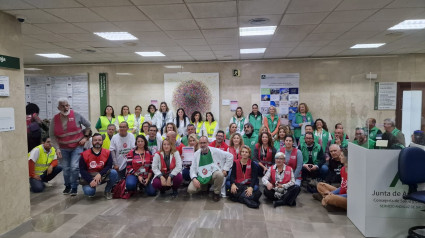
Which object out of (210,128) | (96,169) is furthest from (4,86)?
(210,128)

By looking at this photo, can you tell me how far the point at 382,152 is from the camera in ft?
9.34

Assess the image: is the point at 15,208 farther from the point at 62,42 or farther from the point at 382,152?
the point at 382,152

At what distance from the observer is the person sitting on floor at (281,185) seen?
3831 millimetres

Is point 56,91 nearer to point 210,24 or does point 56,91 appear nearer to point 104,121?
point 104,121

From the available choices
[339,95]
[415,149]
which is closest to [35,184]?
[415,149]

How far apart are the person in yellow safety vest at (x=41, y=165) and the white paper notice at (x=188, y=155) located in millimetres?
2510

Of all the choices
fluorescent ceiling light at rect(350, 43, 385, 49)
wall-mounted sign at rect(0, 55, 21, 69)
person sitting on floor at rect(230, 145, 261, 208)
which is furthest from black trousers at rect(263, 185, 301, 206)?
wall-mounted sign at rect(0, 55, 21, 69)

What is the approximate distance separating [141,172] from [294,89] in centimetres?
463

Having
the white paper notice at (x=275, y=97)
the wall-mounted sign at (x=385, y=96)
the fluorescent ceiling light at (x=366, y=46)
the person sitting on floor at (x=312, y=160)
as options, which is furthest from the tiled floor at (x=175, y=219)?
the fluorescent ceiling light at (x=366, y=46)

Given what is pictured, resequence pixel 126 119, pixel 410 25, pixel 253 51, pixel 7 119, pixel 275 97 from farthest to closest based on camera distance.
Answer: pixel 275 97 < pixel 126 119 < pixel 253 51 < pixel 410 25 < pixel 7 119

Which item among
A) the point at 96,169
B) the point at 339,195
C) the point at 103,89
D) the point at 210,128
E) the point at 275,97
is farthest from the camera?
the point at 103,89

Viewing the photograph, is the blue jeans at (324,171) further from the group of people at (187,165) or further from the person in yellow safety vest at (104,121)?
the person in yellow safety vest at (104,121)

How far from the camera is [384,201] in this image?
287cm

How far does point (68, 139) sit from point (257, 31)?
12.0 feet
